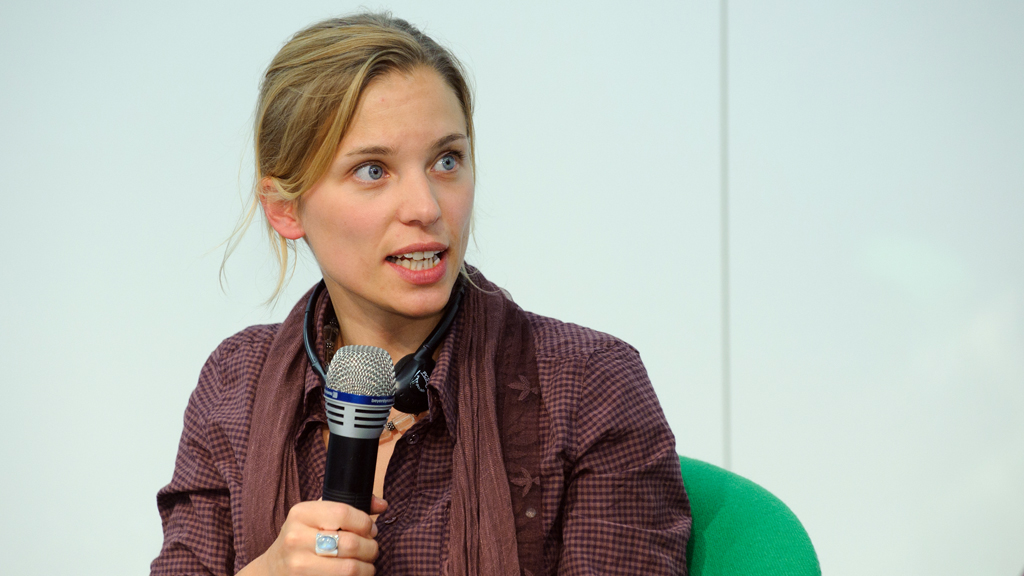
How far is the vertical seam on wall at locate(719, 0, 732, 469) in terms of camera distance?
238cm

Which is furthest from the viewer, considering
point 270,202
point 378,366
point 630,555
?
point 270,202

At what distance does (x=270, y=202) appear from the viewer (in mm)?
1200

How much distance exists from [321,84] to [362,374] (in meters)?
0.48

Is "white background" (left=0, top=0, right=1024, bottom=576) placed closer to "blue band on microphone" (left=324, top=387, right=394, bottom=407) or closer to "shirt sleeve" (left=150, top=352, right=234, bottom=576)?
"shirt sleeve" (left=150, top=352, right=234, bottom=576)

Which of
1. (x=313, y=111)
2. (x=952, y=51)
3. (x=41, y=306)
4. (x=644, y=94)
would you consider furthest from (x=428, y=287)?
(x=952, y=51)

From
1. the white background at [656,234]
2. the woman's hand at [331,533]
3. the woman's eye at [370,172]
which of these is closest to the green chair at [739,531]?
the woman's hand at [331,533]

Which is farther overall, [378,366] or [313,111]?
[313,111]

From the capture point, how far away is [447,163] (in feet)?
3.74

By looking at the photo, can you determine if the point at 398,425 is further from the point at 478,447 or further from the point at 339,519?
the point at 339,519

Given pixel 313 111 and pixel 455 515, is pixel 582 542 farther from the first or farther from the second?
pixel 313 111

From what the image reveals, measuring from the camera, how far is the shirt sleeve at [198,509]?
1.19m

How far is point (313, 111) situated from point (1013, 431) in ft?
7.03

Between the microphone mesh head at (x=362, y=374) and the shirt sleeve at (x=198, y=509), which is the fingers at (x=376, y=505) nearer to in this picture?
the microphone mesh head at (x=362, y=374)

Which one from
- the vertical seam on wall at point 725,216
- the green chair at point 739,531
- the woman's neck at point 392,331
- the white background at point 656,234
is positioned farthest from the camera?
the vertical seam on wall at point 725,216
